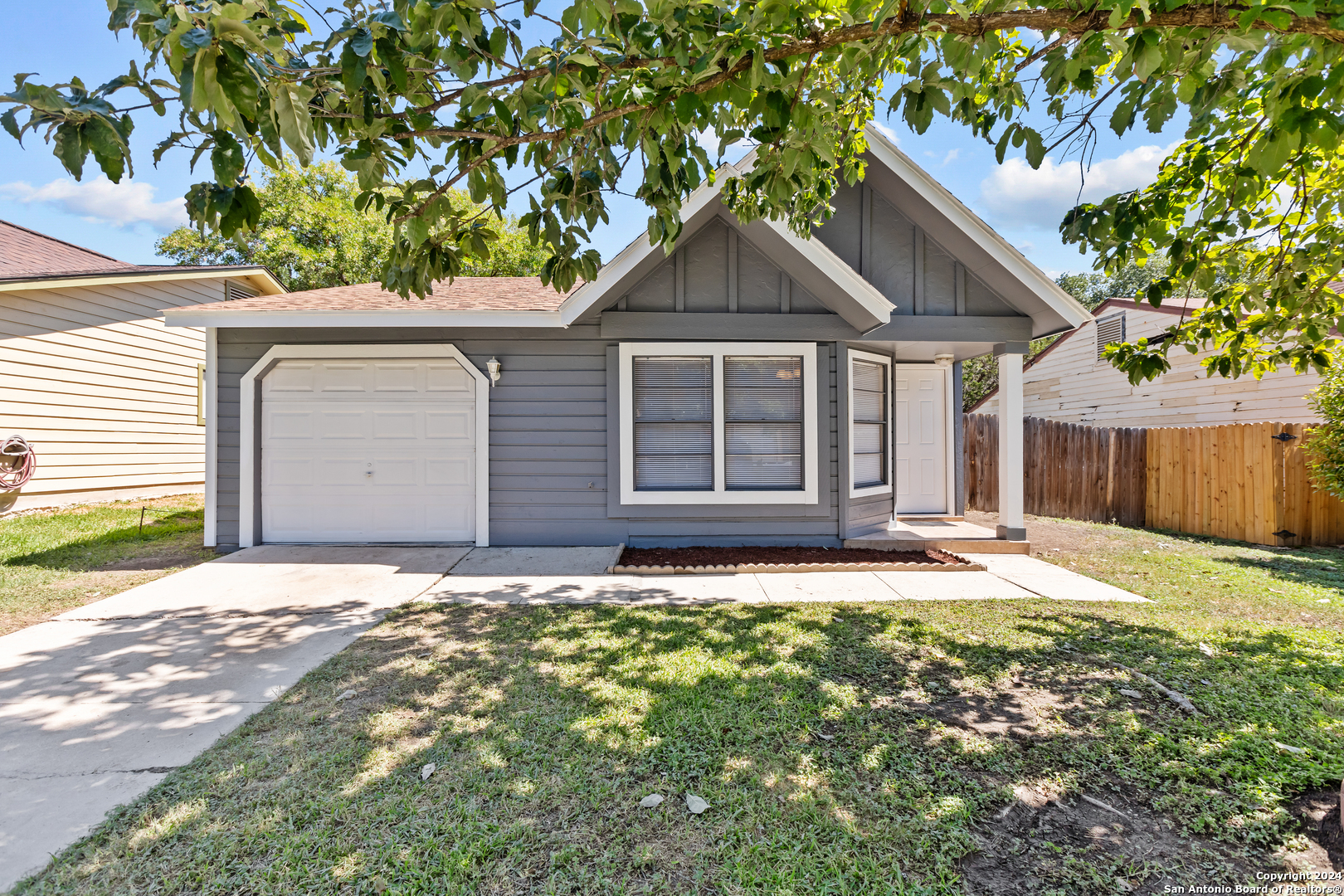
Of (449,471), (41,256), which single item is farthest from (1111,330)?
(41,256)

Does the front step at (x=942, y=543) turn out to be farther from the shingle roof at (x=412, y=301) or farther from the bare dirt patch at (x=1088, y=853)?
the shingle roof at (x=412, y=301)

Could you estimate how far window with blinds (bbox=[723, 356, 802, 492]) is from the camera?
6.88 metres

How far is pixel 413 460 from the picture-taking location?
711 centimetres

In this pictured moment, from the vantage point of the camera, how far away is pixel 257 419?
23.1 feet

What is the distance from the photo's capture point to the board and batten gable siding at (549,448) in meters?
6.90

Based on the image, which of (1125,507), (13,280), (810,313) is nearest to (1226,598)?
(810,313)

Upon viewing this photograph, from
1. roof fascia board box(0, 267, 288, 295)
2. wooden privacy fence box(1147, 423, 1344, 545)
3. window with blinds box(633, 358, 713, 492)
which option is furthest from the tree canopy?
roof fascia board box(0, 267, 288, 295)

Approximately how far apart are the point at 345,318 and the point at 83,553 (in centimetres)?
413

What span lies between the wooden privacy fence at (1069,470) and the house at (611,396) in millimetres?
4524

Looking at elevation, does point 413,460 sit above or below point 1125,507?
above

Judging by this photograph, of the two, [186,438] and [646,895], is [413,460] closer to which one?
[646,895]

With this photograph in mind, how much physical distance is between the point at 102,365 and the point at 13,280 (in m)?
2.02

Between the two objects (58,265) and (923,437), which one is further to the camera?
(58,265)

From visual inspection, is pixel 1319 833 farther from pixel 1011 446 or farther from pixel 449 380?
pixel 449 380
